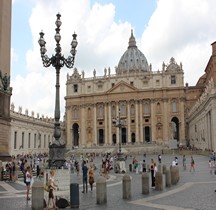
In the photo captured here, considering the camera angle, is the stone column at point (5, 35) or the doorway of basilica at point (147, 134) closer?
the stone column at point (5, 35)

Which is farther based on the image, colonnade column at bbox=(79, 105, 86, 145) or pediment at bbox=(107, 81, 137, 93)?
colonnade column at bbox=(79, 105, 86, 145)

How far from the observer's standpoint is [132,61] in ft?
358

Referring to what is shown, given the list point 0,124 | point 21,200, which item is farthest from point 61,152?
point 0,124

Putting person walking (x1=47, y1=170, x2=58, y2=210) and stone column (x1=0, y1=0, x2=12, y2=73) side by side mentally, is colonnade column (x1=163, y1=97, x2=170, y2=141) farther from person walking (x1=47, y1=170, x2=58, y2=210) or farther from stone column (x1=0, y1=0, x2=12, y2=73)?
person walking (x1=47, y1=170, x2=58, y2=210)

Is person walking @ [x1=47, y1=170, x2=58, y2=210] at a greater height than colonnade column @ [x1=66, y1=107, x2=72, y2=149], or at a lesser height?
lesser

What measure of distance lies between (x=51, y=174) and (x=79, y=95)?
74.1 metres

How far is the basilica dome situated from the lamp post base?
94.9 m

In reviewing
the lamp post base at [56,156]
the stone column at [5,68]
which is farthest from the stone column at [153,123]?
the lamp post base at [56,156]

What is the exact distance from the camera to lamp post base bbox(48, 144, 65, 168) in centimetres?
1186

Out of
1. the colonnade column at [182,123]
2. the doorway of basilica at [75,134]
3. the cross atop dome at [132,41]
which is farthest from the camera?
the cross atop dome at [132,41]

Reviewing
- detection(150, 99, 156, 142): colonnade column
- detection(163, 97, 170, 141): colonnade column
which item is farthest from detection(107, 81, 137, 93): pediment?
detection(163, 97, 170, 141): colonnade column

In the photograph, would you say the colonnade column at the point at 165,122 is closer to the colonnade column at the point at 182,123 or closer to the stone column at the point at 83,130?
the colonnade column at the point at 182,123

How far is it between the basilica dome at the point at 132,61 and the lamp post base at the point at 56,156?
94897mm

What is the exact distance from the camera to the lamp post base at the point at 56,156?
11.9 m
